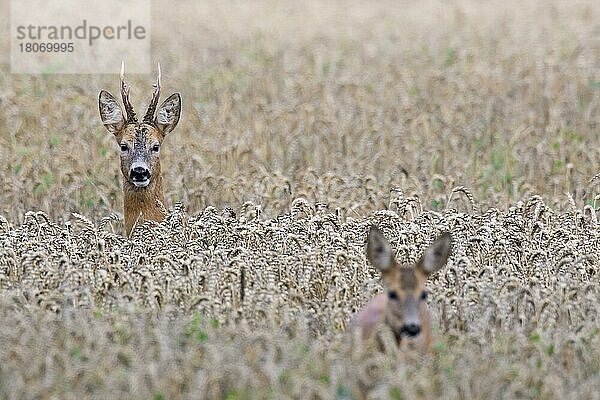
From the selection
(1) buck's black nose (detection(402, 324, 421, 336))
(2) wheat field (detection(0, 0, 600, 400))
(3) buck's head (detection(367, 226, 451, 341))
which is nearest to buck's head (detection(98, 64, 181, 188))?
(2) wheat field (detection(0, 0, 600, 400))

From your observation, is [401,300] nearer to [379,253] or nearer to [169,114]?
[379,253]

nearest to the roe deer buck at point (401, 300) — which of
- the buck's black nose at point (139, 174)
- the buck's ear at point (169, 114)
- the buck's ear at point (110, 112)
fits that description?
the buck's black nose at point (139, 174)

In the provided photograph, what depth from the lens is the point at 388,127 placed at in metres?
12.6

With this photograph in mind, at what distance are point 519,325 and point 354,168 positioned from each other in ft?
16.2

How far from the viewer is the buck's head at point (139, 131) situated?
893cm

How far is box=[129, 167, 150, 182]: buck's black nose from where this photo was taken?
8.91 m

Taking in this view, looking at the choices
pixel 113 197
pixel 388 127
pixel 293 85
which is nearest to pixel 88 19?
pixel 293 85

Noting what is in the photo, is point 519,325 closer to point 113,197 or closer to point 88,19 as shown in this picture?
point 113,197

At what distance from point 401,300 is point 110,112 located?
12.5ft

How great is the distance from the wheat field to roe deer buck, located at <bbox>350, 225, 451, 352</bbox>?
5.3 inches

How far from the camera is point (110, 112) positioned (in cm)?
905

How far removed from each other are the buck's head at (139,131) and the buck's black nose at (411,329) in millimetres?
3563

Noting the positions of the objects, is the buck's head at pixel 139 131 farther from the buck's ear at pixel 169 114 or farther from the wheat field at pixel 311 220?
the wheat field at pixel 311 220

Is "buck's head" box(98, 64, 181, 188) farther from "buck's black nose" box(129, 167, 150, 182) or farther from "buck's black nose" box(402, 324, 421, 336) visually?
"buck's black nose" box(402, 324, 421, 336)
